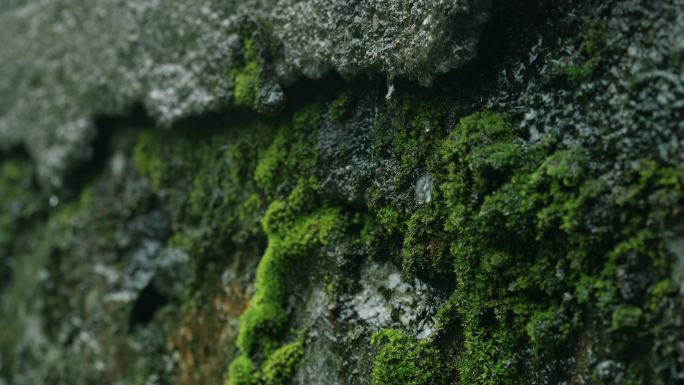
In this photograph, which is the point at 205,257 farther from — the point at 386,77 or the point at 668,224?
the point at 668,224

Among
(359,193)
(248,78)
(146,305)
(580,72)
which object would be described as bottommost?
(146,305)

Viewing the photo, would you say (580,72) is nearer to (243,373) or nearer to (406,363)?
(406,363)

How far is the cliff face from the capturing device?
1200 millimetres

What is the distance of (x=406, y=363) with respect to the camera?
1537 millimetres

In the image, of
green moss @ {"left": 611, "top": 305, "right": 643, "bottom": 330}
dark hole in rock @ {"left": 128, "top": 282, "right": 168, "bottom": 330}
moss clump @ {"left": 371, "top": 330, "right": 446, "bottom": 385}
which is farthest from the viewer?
dark hole in rock @ {"left": 128, "top": 282, "right": 168, "bottom": 330}

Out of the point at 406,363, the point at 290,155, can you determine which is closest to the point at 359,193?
the point at 290,155

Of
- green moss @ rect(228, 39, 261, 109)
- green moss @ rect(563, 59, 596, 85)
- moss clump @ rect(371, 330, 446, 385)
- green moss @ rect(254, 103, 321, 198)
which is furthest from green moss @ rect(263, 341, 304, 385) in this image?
green moss @ rect(563, 59, 596, 85)

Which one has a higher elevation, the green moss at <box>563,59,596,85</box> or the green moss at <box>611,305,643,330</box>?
the green moss at <box>563,59,596,85</box>

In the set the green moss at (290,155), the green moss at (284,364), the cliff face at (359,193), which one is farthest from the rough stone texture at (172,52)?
the green moss at (284,364)

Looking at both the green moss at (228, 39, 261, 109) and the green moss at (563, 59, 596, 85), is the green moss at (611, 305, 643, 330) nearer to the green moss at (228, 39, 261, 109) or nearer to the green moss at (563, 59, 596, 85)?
the green moss at (563, 59, 596, 85)

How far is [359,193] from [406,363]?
1.58 ft

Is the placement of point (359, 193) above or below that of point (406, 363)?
above

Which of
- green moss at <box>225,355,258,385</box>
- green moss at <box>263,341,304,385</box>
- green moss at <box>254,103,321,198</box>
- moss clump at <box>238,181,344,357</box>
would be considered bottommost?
green moss at <box>225,355,258,385</box>

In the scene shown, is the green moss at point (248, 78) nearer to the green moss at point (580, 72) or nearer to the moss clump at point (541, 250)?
the moss clump at point (541, 250)
